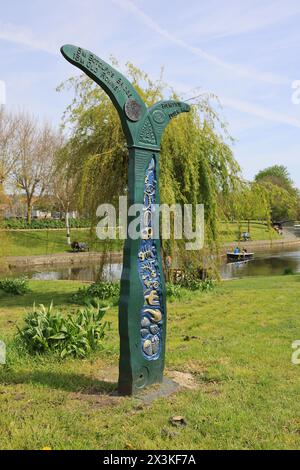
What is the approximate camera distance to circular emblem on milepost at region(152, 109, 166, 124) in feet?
13.2

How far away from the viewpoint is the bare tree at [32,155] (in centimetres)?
3075

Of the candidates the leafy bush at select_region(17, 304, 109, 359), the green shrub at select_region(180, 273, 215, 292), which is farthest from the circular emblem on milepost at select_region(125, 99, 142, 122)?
the green shrub at select_region(180, 273, 215, 292)

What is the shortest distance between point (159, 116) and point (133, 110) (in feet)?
1.20

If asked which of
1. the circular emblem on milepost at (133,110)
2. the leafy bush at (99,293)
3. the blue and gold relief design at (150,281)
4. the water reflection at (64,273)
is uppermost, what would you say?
the circular emblem on milepost at (133,110)

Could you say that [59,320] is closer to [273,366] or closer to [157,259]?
[157,259]

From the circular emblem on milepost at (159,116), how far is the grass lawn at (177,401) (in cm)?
254

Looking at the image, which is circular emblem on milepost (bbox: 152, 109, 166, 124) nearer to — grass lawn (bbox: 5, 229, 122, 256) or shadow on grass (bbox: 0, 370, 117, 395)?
shadow on grass (bbox: 0, 370, 117, 395)

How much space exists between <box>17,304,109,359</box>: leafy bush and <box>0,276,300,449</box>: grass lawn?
0.14 m

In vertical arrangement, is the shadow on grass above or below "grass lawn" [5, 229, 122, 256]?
below

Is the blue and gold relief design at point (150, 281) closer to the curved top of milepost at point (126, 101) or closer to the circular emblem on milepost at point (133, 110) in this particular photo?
the curved top of milepost at point (126, 101)

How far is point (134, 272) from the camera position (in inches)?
148

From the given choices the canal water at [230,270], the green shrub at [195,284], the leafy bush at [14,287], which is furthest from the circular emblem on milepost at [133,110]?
the canal water at [230,270]

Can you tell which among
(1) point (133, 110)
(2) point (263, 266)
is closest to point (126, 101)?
(1) point (133, 110)
